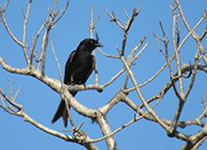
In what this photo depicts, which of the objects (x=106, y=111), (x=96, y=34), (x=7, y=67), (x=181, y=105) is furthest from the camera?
(x=96, y=34)

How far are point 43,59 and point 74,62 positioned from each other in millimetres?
2859

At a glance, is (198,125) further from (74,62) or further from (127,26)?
(74,62)

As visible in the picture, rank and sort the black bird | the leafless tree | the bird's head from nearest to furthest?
the leafless tree, the black bird, the bird's head

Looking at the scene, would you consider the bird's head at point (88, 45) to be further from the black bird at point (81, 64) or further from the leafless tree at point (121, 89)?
the leafless tree at point (121, 89)

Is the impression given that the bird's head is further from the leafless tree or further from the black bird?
the leafless tree

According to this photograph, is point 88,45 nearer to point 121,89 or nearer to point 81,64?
point 81,64

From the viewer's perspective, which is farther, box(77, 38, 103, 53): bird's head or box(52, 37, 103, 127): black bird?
box(77, 38, 103, 53): bird's head

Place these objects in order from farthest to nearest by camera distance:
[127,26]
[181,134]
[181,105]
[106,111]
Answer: [106,111]
[127,26]
[181,134]
[181,105]

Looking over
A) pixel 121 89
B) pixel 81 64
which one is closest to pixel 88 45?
pixel 81 64

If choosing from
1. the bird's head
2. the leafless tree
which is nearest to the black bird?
the bird's head

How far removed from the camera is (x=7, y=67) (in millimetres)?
5148

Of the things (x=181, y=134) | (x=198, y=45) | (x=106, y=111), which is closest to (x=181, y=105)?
(x=181, y=134)

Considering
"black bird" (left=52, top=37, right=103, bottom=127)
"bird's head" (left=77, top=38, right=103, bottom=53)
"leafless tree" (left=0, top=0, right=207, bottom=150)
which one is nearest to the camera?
"leafless tree" (left=0, top=0, right=207, bottom=150)

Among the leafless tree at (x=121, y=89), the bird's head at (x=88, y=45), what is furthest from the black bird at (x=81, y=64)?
the leafless tree at (x=121, y=89)
